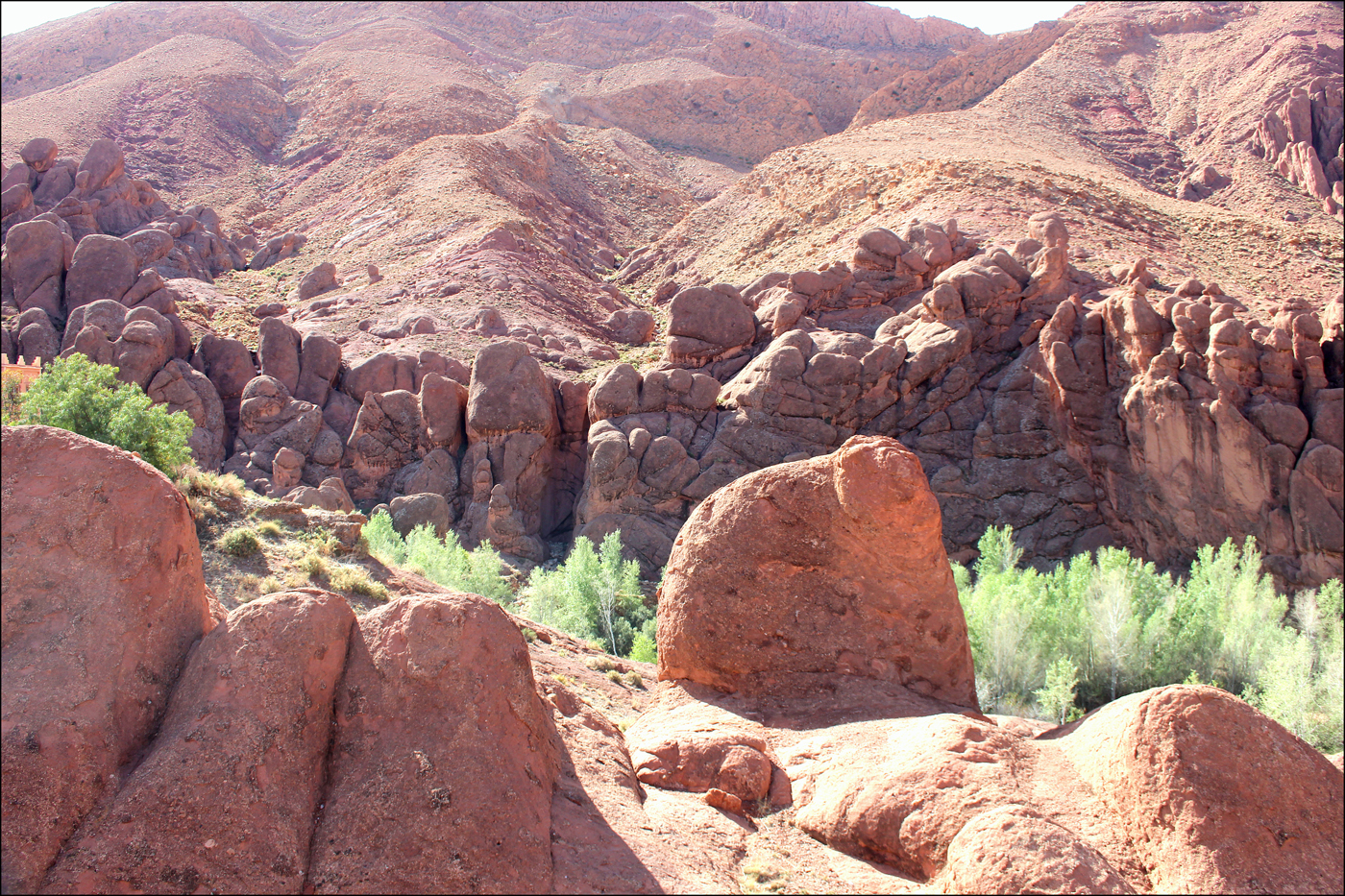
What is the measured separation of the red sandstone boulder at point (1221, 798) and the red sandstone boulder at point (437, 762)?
183 inches

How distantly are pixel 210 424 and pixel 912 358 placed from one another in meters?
25.7

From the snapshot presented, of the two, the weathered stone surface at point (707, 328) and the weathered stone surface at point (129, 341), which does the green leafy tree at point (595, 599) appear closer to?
the weathered stone surface at point (707, 328)

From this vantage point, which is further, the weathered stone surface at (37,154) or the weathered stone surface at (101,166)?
the weathered stone surface at (101,166)

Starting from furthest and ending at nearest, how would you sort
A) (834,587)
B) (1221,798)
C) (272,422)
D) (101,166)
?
(101,166) → (272,422) → (834,587) → (1221,798)

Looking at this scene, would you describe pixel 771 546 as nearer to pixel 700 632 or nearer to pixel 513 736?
pixel 700 632

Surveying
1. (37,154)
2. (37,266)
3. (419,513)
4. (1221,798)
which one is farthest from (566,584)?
(37,154)

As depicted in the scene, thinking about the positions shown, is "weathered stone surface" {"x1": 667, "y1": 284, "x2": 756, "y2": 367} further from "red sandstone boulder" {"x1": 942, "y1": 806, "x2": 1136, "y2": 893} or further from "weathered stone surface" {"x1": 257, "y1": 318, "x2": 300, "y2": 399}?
"red sandstone boulder" {"x1": 942, "y1": 806, "x2": 1136, "y2": 893}

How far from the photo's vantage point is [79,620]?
6.26 meters

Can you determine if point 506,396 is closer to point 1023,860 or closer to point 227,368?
point 227,368

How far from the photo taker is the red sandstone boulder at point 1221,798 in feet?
20.6

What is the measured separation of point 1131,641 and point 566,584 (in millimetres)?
14431

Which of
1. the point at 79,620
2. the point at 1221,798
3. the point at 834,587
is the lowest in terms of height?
the point at 834,587

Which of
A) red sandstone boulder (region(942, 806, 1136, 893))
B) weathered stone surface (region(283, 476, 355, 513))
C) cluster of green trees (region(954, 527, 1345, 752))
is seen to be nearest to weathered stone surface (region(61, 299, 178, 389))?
weathered stone surface (region(283, 476, 355, 513))

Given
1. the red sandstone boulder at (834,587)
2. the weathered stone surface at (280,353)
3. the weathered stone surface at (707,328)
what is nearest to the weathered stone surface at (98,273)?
the weathered stone surface at (280,353)
